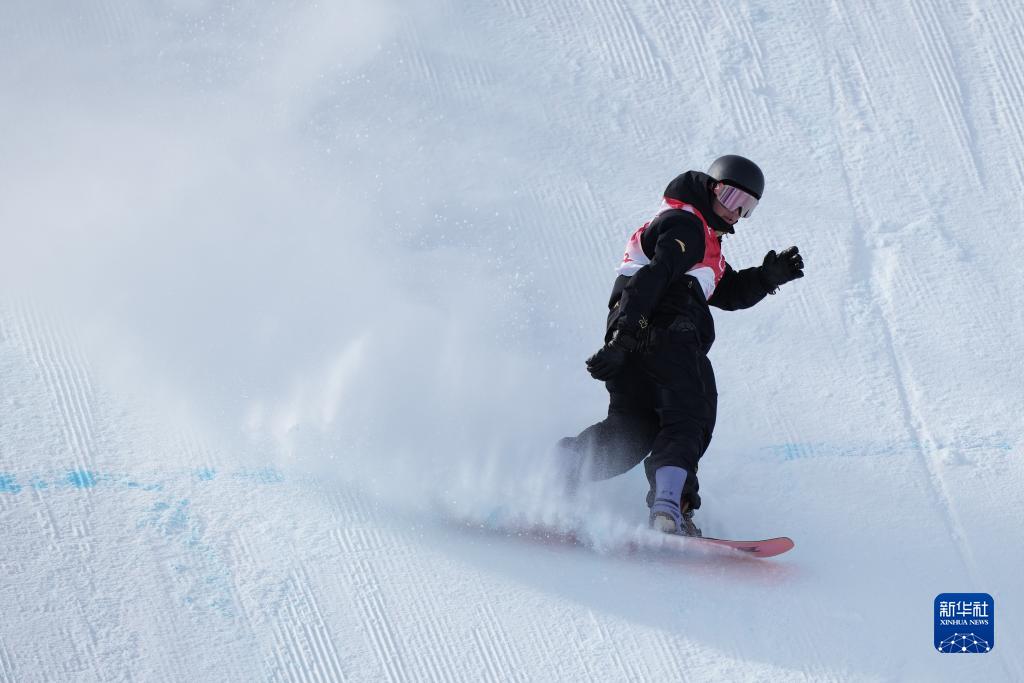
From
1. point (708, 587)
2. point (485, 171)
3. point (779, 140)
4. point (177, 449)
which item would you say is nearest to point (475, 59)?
point (485, 171)

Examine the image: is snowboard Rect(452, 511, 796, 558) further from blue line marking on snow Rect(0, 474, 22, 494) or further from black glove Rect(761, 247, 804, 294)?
blue line marking on snow Rect(0, 474, 22, 494)

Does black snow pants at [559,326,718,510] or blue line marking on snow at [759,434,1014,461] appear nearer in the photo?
black snow pants at [559,326,718,510]

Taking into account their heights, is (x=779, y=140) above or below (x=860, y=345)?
above

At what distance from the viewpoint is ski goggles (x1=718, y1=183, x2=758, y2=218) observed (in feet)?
13.4

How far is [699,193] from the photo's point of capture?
162 inches

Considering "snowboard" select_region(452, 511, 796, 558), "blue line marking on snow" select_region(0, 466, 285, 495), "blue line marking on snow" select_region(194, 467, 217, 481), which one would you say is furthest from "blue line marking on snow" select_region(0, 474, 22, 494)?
"snowboard" select_region(452, 511, 796, 558)

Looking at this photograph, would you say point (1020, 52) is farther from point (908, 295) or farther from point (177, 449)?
point (177, 449)

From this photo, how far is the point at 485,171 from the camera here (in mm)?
5719

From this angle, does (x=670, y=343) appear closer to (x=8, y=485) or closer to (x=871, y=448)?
(x=871, y=448)

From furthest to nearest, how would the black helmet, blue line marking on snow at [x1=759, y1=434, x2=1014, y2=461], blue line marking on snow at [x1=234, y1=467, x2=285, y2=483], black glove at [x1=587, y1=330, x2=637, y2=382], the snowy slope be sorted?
blue line marking on snow at [x1=759, y1=434, x2=1014, y2=461] → blue line marking on snow at [x1=234, y1=467, x2=285, y2=483] → the black helmet → black glove at [x1=587, y1=330, x2=637, y2=382] → the snowy slope

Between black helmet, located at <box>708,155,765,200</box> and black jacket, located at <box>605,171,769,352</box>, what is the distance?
0.17 ft

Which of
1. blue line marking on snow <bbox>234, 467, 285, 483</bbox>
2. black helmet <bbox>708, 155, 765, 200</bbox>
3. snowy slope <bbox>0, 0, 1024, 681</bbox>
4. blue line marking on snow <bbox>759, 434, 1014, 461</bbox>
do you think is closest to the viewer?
snowy slope <bbox>0, 0, 1024, 681</bbox>

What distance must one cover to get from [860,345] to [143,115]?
11.0ft

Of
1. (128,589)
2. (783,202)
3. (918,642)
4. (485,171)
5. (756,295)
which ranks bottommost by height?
(918,642)
